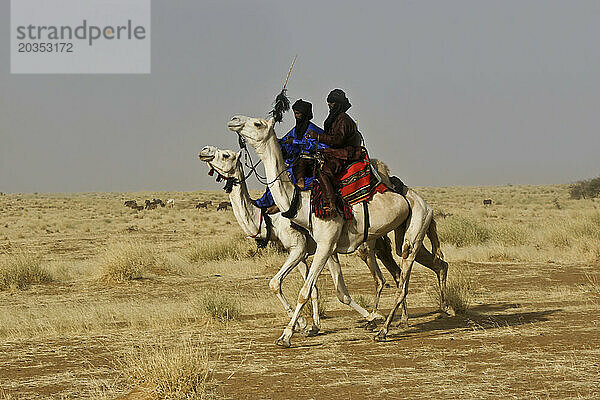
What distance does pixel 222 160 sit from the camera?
11.3 m

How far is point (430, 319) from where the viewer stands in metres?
12.7

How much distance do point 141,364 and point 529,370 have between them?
408cm

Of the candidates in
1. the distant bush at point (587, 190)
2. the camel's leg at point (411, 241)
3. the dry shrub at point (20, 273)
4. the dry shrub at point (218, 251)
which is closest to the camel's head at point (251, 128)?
the camel's leg at point (411, 241)

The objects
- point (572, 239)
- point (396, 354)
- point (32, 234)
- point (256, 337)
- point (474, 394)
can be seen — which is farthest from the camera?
point (32, 234)

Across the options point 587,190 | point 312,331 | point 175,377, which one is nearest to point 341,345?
point 312,331

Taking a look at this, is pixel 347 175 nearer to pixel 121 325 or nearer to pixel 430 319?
pixel 430 319

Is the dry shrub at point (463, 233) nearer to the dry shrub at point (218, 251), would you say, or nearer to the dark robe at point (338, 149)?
the dry shrub at point (218, 251)

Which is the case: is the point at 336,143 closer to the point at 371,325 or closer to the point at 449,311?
the point at 371,325

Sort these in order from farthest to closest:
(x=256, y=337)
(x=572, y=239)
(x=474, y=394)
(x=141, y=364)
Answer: (x=572, y=239)
(x=256, y=337)
(x=141, y=364)
(x=474, y=394)

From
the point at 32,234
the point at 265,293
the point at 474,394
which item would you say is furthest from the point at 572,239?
the point at 32,234

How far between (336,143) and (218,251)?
14.4 metres

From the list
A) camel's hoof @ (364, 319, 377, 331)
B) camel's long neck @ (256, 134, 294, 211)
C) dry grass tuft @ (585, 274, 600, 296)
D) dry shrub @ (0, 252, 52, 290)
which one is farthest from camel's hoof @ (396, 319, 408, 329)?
dry shrub @ (0, 252, 52, 290)

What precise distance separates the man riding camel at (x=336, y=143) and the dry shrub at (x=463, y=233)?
15.3 metres

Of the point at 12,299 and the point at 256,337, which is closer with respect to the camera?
the point at 256,337
